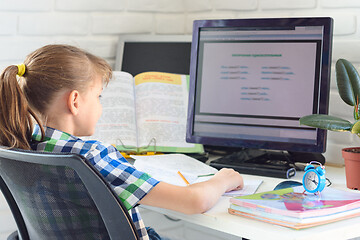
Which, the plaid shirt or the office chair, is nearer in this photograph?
the office chair

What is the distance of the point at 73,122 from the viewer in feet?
4.16

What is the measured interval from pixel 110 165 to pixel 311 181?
45cm

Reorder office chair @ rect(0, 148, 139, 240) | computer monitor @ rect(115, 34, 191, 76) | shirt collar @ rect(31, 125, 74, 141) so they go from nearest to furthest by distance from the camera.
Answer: office chair @ rect(0, 148, 139, 240) < shirt collar @ rect(31, 125, 74, 141) < computer monitor @ rect(115, 34, 191, 76)

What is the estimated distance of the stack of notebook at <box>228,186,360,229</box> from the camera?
3.37ft

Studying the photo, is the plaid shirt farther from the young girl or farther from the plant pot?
the plant pot

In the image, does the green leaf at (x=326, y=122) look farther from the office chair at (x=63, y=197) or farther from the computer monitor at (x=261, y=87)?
the office chair at (x=63, y=197)

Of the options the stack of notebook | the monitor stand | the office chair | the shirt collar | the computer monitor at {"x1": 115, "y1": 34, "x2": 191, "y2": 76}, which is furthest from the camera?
the computer monitor at {"x1": 115, "y1": 34, "x2": 191, "y2": 76}

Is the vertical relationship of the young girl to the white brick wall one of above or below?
below

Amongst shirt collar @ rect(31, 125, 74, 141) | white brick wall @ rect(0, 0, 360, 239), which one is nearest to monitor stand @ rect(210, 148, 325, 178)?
white brick wall @ rect(0, 0, 360, 239)

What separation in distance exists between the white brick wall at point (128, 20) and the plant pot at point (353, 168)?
32 cm

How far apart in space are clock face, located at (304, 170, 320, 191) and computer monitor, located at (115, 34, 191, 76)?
832mm

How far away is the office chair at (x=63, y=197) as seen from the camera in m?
0.90

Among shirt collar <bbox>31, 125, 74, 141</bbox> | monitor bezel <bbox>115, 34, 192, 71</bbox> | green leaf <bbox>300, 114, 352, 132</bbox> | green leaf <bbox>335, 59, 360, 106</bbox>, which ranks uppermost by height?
monitor bezel <bbox>115, 34, 192, 71</bbox>

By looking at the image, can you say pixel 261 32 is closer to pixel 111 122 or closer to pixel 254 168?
pixel 254 168
